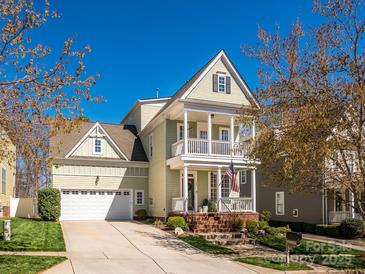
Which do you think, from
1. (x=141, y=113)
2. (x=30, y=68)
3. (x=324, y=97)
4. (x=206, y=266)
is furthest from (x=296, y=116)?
(x=141, y=113)

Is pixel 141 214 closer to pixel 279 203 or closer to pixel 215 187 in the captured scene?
pixel 215 187

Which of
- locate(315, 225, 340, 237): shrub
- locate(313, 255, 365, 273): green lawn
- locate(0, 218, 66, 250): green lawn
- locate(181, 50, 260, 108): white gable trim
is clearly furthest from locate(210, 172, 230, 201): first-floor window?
locate(313, 255, 365, 273): green lawn

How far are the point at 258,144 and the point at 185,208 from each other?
27.4 feet

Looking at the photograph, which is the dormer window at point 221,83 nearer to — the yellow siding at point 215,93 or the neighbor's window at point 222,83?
the neighbor's window at point 222,83

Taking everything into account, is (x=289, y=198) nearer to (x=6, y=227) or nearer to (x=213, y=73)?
(x=213, y=73)

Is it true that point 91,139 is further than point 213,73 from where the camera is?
Yes

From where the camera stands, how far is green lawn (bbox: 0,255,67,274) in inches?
437

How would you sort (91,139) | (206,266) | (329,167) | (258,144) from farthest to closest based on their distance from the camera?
1. (91,139)
2. (258,144)
3. (329,167)
4. (206,266)

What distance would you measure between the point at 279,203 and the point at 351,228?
7.40m

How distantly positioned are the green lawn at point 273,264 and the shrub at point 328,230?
995 cm

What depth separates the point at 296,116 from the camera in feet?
46.7

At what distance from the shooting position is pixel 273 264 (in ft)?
45.6

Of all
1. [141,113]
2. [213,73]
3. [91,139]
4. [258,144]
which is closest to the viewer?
[258,144]

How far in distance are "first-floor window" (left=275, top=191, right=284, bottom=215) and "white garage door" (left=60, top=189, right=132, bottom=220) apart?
33.6 ft
